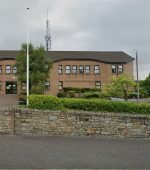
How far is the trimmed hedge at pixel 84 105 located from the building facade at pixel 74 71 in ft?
145

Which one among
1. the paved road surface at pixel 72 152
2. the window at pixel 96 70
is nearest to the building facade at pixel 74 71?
the window at pixel 96 70

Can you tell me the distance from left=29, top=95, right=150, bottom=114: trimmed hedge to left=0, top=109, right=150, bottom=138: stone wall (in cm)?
74

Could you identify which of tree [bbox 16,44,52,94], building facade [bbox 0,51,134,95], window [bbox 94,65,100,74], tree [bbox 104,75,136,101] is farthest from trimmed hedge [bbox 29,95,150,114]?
window [bbox 94,65,100,74]

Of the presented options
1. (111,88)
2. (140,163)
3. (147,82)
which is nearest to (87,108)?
(140,163)

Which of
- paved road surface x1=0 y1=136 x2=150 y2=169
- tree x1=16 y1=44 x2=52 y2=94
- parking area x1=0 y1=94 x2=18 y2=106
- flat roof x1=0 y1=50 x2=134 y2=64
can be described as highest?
flat roof x1=0 y1=50 x2=134 y2=64

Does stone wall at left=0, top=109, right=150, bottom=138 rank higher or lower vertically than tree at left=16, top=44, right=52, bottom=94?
lower

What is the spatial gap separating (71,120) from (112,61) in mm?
48886

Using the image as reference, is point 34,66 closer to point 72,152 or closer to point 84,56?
point 84,56

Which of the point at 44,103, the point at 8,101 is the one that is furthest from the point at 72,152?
the point at 8,101

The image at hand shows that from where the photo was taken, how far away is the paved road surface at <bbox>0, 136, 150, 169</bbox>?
1109cm

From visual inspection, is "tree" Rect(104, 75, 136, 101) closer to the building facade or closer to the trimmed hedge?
the trimmed hedge

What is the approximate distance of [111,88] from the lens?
37.3 metres

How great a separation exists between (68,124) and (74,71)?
47.8 metres

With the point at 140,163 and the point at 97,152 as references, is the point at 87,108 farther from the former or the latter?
the point at 140,163
